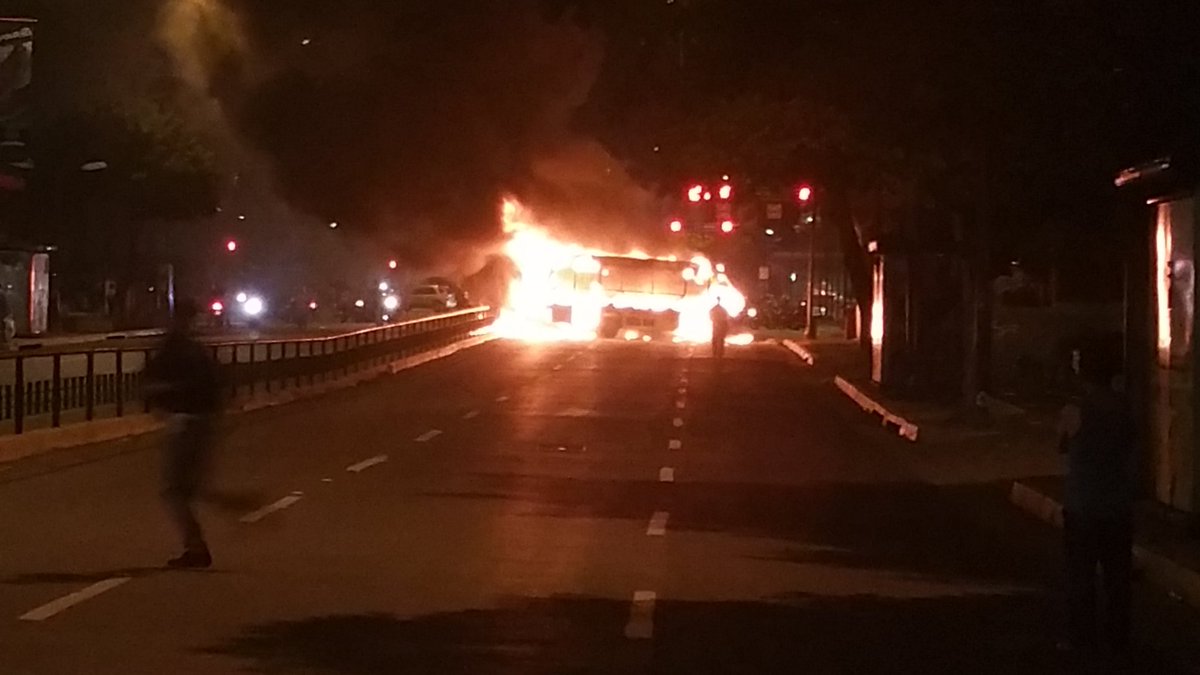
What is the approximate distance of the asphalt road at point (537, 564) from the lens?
10977 millimetres

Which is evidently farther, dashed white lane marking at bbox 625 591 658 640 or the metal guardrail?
the metal guardrail

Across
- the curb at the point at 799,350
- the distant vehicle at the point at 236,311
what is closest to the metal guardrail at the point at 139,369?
the curb at the point at 799,350

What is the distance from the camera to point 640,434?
28.1 meters

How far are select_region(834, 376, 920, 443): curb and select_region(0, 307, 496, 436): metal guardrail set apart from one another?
9.72m

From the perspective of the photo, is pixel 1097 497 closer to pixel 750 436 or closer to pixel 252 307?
pixel 750 436

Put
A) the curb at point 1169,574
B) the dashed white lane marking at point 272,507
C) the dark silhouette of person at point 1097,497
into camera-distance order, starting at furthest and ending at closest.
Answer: the dashed white lane marking at point 272,507 < the curb at point 1169,574 < the dark silhouette of person at point 1097,497

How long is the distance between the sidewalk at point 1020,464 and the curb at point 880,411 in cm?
13

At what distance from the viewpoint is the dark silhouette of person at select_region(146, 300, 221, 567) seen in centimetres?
1384

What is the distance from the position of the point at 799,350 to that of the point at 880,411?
2257 centimetres

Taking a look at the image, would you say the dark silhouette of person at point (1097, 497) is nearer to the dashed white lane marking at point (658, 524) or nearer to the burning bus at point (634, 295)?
the dashed white lane marking at point (658, 524)

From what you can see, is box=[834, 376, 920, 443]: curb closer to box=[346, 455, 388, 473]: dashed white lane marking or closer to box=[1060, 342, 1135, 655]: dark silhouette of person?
box=[346, 455, 388, 473]: dashed white lane marking

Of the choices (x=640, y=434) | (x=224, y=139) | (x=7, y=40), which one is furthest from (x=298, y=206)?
(x=640, y=434)

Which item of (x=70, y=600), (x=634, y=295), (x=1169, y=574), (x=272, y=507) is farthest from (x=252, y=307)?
(x=70, y=600)

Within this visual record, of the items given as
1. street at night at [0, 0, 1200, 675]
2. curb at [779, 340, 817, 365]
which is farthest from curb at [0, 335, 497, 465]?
curb at [779, 340, 817, 365]
